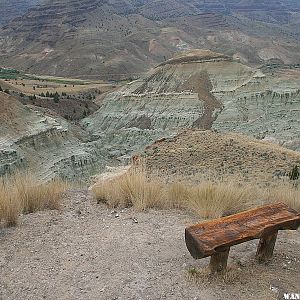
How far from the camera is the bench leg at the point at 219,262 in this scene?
4500 millimetres

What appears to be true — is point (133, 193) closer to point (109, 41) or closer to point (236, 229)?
point (236, 229)

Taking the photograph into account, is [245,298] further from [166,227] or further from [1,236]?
[1,236]

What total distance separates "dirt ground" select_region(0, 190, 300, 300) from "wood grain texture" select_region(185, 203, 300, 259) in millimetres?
400

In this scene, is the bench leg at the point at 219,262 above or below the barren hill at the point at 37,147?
above

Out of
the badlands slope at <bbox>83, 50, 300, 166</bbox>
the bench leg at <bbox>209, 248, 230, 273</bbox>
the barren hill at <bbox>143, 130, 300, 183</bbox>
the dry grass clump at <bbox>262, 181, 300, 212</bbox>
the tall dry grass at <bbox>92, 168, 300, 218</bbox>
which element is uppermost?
the bench leg at <bbox>209, 248, 230, 273</bbox>

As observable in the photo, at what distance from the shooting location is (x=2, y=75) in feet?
336

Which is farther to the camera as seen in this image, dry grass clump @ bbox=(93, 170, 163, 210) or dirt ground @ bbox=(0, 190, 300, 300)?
dry grass clump @ bbox=(93, 170, 163, 210)

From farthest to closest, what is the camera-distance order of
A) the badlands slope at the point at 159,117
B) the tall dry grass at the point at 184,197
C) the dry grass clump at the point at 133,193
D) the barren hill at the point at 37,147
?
the badlands slope at the point at 159,117, the barren hill at the point at 37,147, the dry grass clump at the point at 133,193, the tall dry grass at the point at 184,197

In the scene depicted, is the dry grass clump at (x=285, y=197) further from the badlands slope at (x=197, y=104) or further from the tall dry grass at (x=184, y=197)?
the badlands slope at (x=197, y=104)

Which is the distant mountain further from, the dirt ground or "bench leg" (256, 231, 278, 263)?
"bench leg" (256, 231, 278, 263)

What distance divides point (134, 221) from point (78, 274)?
61.2 inches

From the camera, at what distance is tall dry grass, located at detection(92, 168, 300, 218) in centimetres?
644

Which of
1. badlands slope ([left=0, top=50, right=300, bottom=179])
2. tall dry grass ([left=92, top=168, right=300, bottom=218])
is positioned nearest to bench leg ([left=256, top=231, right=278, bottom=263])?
tall dry grass ([left=92, top=168, right=300, bottom=218])

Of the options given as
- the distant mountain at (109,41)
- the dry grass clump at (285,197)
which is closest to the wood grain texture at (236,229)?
the dry grass clump at (285,197)
